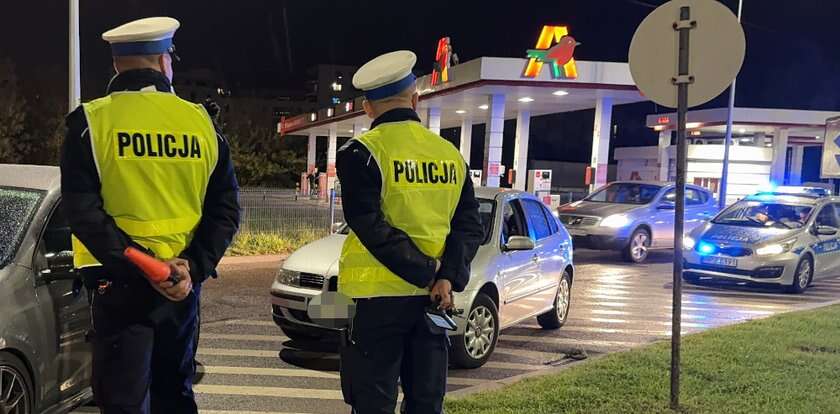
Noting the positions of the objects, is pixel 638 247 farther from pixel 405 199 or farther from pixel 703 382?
pixel 405 199

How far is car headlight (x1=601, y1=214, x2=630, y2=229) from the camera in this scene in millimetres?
13594

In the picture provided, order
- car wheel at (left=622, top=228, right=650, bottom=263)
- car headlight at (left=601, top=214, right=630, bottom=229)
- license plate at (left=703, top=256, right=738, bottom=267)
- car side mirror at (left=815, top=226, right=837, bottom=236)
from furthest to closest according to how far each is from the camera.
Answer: car wheel at (left=622, top=228, right=650, bottom=263) → car headlight at (left=601, top=214, right=630, bottom=229) → car side mirror at (left=815, top=226, right=837, bottom=236) → license plate at (left=703, top=256, right=738, bottom=267)

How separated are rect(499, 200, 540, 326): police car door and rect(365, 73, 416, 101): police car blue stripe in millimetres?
3542

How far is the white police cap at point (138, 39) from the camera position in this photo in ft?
8.69

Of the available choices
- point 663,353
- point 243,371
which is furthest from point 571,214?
point 243,371

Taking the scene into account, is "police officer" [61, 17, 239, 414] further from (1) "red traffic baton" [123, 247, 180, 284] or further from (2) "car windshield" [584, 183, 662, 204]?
(2) "car windshield" [584, 183, 662, 204]

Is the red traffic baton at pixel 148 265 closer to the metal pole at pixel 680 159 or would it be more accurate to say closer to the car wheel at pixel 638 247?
the metal pole at pixel 680 159

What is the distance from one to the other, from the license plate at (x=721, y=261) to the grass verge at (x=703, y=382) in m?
4.03

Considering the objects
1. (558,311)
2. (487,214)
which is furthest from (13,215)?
(558,311)

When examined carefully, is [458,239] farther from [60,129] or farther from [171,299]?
[60,129]

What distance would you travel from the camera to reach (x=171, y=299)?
8.39 ft

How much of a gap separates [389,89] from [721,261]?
9261mm

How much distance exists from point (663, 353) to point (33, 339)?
15.8ft

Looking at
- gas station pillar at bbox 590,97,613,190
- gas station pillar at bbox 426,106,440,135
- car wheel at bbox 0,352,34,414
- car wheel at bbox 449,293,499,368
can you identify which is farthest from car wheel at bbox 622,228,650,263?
gas station pillar at bbox 426,106,440,135
